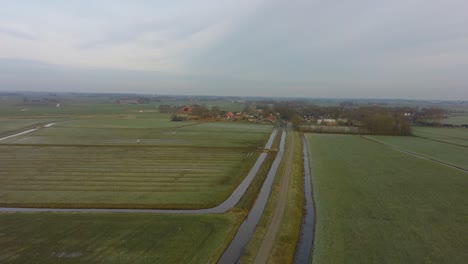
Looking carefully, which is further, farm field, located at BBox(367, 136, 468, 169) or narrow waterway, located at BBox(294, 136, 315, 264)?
farm field, located at BBox(367, 136, 468, 169)

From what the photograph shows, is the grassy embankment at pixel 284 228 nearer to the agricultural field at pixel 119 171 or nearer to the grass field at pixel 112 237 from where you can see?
the grass field at pixel 112 237

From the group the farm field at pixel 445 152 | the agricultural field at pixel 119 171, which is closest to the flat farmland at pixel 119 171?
the agricultural field at pixel 119 171

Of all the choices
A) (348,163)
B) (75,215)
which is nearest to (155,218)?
(75,215)

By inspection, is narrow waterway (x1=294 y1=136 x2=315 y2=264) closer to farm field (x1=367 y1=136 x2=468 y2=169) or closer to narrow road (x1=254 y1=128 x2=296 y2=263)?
narrow road (x1=254 y1=128 x2=296 y2=263)

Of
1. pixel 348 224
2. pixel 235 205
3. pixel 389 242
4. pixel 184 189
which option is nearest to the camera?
pixel 389 242

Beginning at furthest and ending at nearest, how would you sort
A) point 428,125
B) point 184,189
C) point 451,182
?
1. point 428,125
2. point 451,182
3. point 184,189

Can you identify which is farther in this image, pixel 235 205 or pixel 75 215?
pixel 235 205

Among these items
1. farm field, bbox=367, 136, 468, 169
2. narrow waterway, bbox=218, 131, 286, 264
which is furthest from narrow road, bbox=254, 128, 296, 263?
farm field, bbox=367, 136, 468, 169

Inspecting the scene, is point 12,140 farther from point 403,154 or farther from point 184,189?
point 403,154
